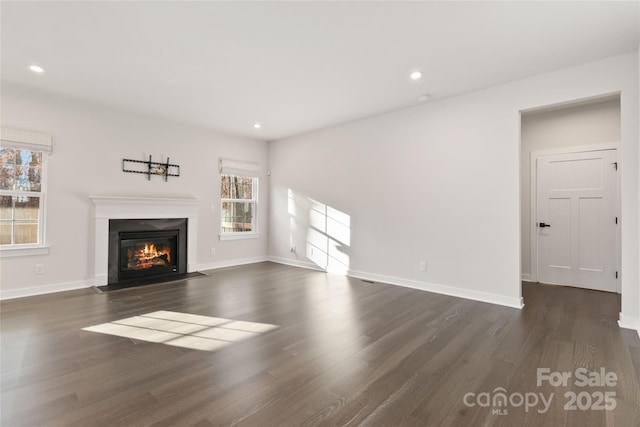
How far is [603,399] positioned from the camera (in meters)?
1.87

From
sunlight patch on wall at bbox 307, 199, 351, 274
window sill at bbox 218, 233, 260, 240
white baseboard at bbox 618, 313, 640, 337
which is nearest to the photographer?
white baseboard at bbox 618, 313, 640, 337

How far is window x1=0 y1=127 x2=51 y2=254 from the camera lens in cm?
389

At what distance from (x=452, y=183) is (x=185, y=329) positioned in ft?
12.1

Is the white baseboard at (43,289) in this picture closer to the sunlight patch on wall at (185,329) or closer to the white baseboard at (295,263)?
the sunlight patch on wall at (185,329)

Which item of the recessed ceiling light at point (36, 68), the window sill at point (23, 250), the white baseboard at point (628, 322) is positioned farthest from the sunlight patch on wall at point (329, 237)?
the recessed ceiling light at point (36, 68)

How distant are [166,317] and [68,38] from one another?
2833mm

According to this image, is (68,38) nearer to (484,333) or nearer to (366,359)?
(366,359)

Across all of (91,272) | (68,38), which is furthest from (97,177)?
(68,38)

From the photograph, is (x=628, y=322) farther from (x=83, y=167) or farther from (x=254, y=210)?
(x=83, y=167)

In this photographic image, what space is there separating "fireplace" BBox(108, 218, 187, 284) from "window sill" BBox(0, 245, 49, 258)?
2.51ft

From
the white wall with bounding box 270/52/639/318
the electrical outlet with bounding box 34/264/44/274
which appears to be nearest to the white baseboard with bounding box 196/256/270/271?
the white wall with bounding box 270/52/639/318

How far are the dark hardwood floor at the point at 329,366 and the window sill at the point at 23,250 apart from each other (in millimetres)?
666

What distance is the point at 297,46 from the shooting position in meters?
2.90

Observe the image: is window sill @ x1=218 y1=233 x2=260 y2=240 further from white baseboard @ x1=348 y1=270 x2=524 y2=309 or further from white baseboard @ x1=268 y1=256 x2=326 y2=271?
white baseboard @ x1=348 y1=270 x2=524 y2=309
